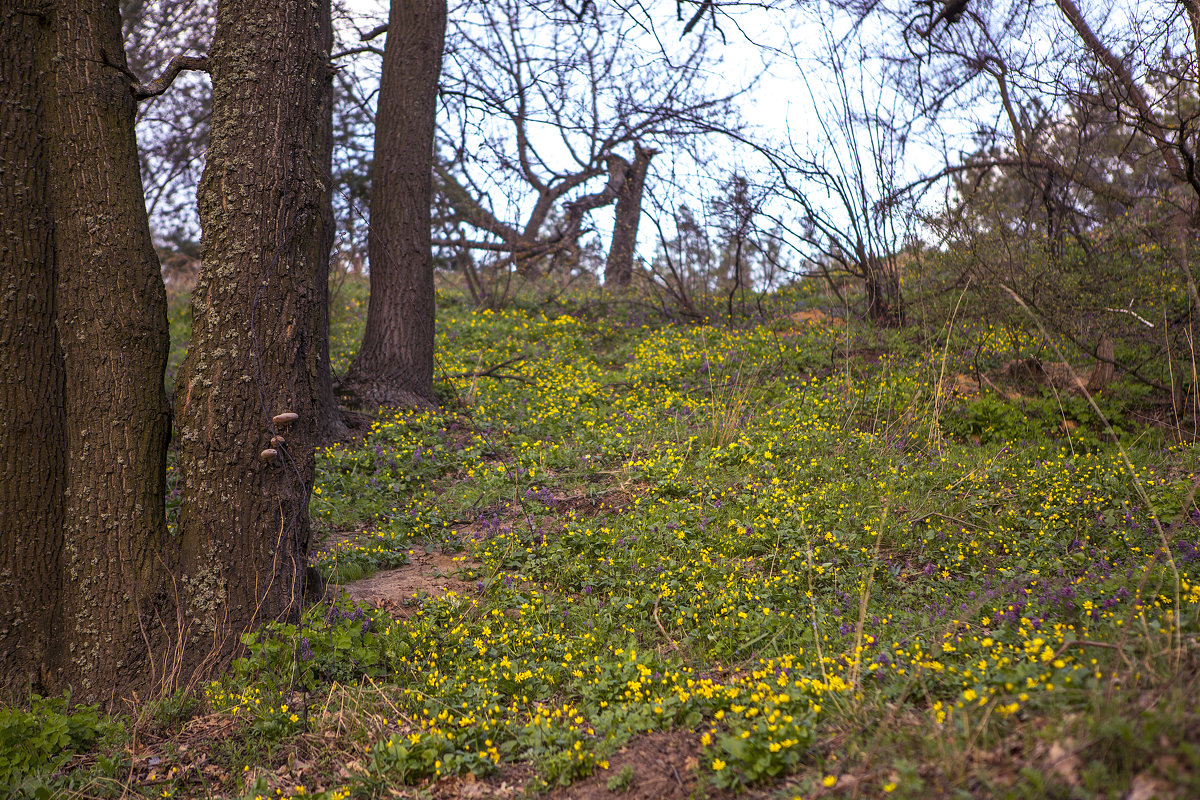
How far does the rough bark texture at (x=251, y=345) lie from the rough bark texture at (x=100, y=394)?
6.9 inches

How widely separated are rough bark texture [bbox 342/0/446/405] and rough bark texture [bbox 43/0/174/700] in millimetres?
4439

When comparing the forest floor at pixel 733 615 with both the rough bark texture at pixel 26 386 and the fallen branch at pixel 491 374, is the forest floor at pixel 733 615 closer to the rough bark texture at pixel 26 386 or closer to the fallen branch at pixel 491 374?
the rough bark texture at pixel 26 386

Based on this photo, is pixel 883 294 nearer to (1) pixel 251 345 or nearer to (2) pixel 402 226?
(2) pixel 402 226

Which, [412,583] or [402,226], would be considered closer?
[412,583]

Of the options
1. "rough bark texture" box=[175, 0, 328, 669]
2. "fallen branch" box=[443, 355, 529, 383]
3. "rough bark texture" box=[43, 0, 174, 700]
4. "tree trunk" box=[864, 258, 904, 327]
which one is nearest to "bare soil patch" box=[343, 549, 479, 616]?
"rough bark texture" box=[175, 0, 328, 669]

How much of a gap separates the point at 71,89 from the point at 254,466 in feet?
6.57

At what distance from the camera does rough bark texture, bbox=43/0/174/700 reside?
3.46 meters

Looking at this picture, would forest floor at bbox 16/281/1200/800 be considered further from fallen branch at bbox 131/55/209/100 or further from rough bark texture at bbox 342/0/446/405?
fallen branch at bbox 131/55/209/100

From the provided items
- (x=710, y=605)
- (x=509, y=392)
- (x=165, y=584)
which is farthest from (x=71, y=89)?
(x=509, y=392)

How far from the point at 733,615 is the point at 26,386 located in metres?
3.57

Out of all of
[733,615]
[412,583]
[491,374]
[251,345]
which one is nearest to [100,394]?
[251,345]

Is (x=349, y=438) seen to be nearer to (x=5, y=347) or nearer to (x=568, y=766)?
(x=5, y=347)

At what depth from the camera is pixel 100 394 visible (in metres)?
3.48

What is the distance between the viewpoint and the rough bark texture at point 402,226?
8.16 meters
